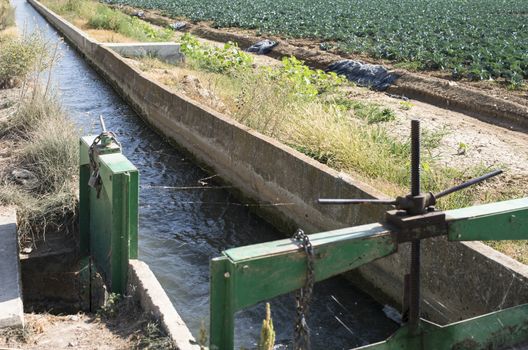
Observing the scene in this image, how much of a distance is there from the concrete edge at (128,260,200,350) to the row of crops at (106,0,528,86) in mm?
12879

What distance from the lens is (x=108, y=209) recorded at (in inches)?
225

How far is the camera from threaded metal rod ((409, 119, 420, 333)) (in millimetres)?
3688

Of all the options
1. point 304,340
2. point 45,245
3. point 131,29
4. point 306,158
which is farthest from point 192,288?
point 131,29

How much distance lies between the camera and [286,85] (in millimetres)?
11234

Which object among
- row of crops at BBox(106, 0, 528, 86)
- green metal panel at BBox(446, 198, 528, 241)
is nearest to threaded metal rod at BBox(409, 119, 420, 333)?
green metal panel at BBox(446, 198, 528, 241)

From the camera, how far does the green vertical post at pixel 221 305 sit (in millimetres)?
3330

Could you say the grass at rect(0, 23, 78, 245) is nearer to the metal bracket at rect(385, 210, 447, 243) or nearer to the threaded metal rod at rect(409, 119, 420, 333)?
the threaded metal rod at rect(409, 119, 420, 333)

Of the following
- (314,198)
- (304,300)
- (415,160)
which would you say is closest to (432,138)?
(314,198)

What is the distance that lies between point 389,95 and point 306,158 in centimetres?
816

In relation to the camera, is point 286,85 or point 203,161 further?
point 286,85

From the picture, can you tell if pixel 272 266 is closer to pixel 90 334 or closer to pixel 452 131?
pixel 90 334

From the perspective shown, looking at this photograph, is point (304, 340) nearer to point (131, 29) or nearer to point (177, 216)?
point (177, 216)

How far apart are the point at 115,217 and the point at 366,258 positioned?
2409 millimetres

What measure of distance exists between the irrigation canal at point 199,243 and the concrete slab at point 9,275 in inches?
60.9
